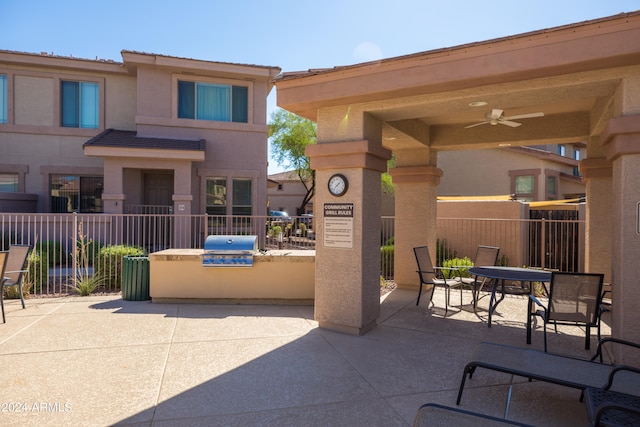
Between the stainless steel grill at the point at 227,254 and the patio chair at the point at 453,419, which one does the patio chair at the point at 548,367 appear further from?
the stainless steel grill at the point at 227,254

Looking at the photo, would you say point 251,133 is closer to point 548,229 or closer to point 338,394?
point 548,229

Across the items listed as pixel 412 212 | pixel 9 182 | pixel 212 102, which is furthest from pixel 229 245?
pixel 9 182

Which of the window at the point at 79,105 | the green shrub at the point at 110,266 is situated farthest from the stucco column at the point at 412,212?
the window at the point at 79,105

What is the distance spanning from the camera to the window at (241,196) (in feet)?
51.1

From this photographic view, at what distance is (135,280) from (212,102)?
9.09 metres

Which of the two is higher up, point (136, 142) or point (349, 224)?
point (136, 142)

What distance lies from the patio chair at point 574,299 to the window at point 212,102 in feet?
42.4

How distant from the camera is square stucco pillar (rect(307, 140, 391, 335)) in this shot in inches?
239

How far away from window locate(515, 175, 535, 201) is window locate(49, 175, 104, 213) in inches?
783

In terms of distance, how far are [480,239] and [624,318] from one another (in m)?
8.70

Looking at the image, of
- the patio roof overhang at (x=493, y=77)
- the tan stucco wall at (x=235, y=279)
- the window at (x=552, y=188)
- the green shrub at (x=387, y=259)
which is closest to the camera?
the patio roof overhang at (x=493, y=77)

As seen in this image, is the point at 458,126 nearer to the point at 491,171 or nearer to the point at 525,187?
the point at 525,187

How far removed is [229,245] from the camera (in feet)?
26.2

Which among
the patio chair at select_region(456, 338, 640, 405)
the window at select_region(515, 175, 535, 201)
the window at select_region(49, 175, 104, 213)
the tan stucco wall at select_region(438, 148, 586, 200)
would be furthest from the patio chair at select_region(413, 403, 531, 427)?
the window at select_region(515, 175, 535, 201)
